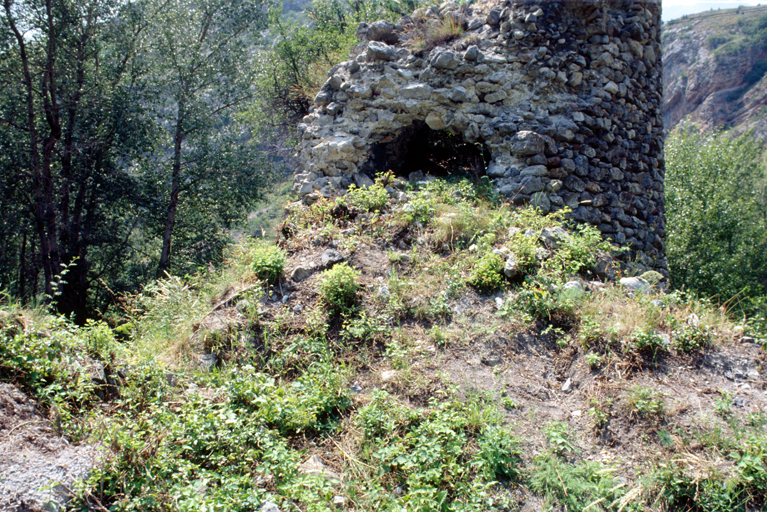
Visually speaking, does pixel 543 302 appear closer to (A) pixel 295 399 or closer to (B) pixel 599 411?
(B) pixel 599 411

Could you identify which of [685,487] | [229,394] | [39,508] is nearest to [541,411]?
[685,487]

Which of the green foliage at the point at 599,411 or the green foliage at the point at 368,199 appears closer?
the green foliage at the point at 599,411

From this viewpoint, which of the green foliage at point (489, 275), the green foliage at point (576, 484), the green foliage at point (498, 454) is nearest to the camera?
the green foliage at point (576, 484)

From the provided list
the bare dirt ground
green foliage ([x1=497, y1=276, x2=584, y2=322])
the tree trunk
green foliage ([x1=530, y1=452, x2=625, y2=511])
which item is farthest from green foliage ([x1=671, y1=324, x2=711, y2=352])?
the tree trunk

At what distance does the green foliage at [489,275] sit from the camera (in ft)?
14.9

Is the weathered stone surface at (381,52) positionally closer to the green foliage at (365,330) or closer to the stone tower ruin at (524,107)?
the stone tower ruin at (524,107)

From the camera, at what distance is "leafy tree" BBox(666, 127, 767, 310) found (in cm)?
1358

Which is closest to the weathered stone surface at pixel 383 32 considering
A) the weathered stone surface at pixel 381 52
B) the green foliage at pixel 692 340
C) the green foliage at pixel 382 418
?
the weathered stone surface at pixel 381 52

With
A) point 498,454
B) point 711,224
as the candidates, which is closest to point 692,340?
point 498,454

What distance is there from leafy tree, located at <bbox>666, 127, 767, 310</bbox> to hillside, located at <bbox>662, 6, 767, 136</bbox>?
138ft

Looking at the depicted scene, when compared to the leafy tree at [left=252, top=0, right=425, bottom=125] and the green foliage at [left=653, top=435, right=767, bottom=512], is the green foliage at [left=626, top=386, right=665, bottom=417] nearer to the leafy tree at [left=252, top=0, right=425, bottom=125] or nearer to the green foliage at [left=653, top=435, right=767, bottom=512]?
the green foliage at [left=653, top=435, right=767, bottom=512]

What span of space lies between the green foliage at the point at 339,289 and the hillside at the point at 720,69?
191ft

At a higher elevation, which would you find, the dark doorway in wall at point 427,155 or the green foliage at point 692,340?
the dark doorway in wall at point 427,155

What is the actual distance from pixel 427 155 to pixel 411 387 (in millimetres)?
5179
